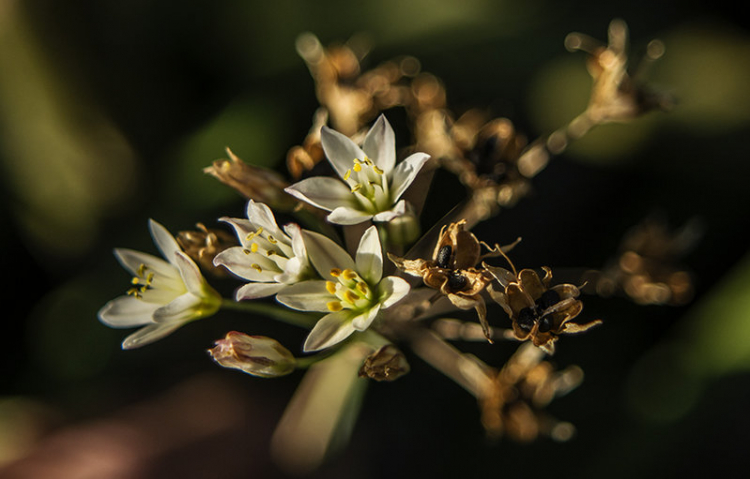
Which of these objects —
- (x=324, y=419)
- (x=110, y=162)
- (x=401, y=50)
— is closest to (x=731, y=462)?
(x=324, y=419)

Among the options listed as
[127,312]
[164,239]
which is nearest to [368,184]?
→ [164,239]

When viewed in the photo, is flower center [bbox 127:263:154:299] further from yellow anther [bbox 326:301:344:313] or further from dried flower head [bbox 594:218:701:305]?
dried flower head [bbox 594:218:701:305]

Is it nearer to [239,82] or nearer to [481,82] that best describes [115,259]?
[239,82]

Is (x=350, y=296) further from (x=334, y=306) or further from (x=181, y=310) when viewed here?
(x=181, y=310)

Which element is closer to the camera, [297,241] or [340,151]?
[297,241]

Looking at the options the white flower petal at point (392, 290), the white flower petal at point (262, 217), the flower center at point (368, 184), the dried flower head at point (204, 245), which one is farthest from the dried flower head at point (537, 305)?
the dried flower head at point (204, 245)

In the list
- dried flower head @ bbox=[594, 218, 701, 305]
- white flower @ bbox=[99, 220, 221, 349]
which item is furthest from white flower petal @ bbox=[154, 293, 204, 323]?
dried flower head @ bbox=[594, 218, 701, 305]
